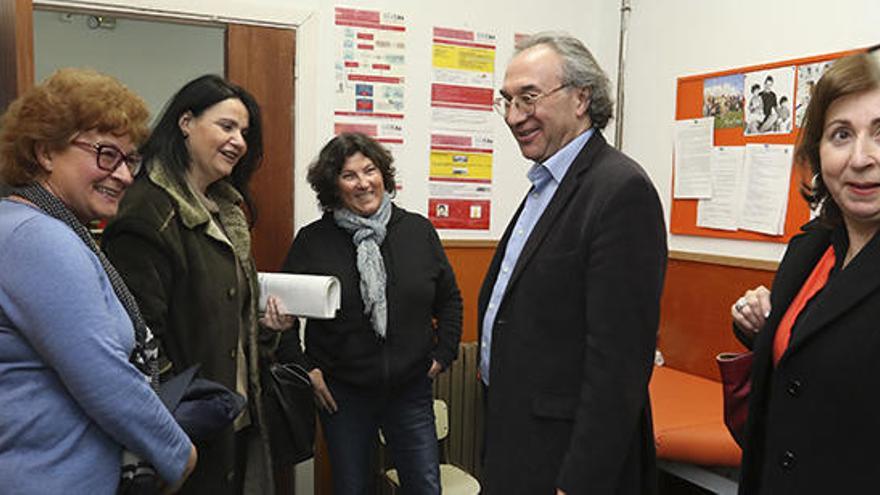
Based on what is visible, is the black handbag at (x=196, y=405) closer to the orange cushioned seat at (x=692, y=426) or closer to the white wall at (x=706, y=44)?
the orange cushioned seat at (x=692, y=426)

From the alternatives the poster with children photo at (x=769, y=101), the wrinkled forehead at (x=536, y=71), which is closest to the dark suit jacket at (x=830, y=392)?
the wrinkled forehead at (x=536, y=71)

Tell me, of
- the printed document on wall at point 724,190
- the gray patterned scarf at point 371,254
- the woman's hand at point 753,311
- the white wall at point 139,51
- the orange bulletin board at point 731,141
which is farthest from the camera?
the white wall at point 139,51

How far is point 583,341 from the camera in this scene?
52.4 inches

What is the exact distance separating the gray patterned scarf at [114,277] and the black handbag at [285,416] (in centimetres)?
59

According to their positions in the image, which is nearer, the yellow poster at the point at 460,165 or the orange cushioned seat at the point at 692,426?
the orange cushioned seat at the point at 692,426

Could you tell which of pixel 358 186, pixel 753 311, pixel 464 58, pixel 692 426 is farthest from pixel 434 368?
pixel 464 58

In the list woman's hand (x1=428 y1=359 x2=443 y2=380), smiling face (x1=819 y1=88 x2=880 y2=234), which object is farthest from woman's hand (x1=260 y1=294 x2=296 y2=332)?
smiling face (x1=819 y1=88 x2=880 y2=234)

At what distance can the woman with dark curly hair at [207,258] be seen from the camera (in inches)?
61.0

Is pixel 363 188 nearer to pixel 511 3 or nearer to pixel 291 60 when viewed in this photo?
pixel 291 60

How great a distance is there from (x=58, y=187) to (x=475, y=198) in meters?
1.90

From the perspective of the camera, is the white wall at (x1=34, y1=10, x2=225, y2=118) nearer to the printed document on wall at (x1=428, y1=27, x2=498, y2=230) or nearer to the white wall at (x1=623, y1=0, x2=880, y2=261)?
the printed document on wall at (x1=428, y1=27, x2=498, y2=230)

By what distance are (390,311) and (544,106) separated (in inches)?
36.6

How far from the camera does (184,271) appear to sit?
1590mm

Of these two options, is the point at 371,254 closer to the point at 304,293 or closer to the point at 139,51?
the point at 304,293
